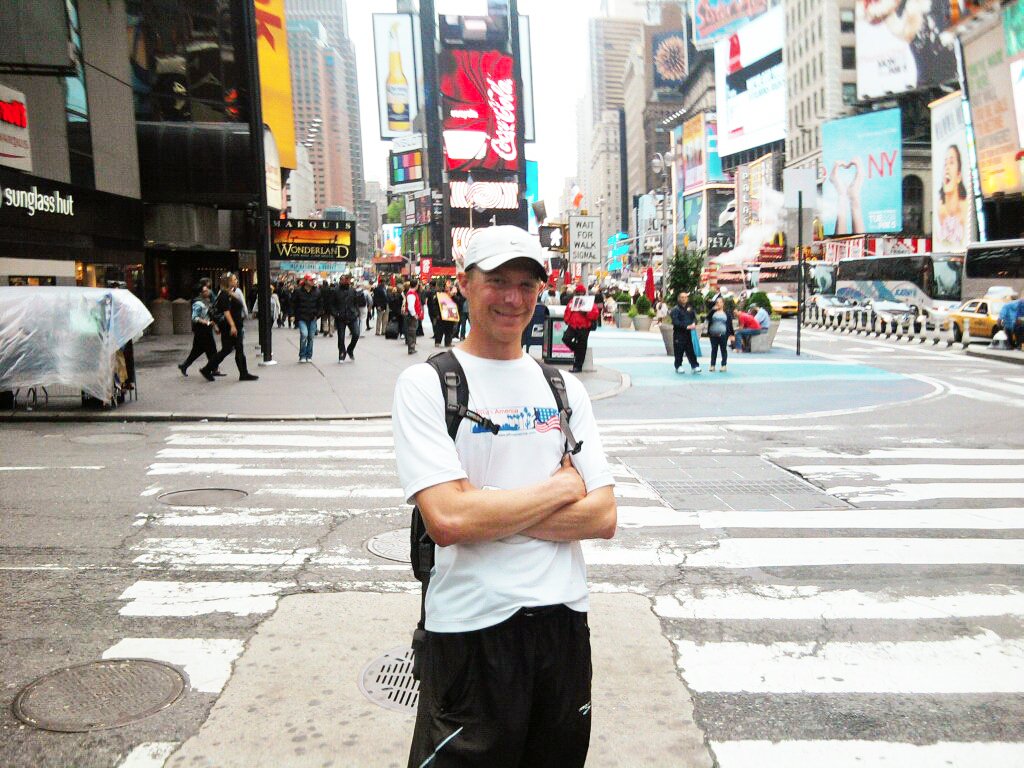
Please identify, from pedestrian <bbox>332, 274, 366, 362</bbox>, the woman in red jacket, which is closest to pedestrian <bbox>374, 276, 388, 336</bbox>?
pedestrian <bbox>332, 274, 366, 362</bbox>

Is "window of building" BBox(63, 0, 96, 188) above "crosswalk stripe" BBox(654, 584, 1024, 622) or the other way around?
above

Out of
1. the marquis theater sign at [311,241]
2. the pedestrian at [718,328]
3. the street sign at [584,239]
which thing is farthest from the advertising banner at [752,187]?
the pedestrian at [718,328]

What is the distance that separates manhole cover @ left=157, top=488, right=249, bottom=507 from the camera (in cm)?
797

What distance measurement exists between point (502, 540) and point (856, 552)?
487 cm

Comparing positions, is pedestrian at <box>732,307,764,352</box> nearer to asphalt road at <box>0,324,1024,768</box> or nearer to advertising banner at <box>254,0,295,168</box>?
asphalt road at <box>0,324,1024,768</box>

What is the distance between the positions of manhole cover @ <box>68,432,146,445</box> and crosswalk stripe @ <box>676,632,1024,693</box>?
28.2 ft

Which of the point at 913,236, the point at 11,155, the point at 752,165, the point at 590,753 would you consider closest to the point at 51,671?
the point at 590,753

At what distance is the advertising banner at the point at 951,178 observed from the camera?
204ft

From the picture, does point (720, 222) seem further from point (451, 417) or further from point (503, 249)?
point (451, 417)

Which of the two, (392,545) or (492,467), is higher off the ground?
(492,467)

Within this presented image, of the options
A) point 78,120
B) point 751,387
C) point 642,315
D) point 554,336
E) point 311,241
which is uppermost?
point 78,120

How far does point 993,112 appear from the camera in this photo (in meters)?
47.3

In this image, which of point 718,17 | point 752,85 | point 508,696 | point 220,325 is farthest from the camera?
point 718,17

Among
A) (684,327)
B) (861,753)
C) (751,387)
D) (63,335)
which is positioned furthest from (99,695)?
(684,327)
